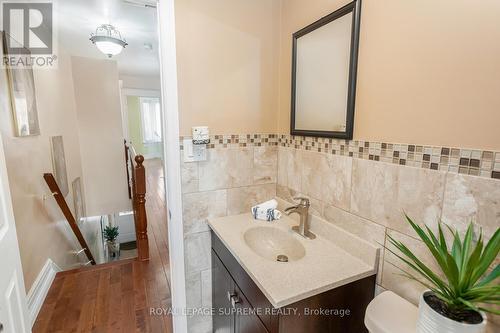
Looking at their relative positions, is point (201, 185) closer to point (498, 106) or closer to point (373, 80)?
point (373, 80)

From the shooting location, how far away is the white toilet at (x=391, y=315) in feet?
2.60

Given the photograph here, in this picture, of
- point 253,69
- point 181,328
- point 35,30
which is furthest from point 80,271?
point 253,69

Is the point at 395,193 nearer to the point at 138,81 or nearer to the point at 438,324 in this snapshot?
the point at 438,324

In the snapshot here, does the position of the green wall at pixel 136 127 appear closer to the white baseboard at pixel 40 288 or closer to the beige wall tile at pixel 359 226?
the white baseboard at pixel 40 288

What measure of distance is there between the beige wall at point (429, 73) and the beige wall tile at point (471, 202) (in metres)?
0.11

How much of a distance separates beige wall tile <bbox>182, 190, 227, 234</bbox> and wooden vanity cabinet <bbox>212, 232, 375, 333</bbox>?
0.88 ft

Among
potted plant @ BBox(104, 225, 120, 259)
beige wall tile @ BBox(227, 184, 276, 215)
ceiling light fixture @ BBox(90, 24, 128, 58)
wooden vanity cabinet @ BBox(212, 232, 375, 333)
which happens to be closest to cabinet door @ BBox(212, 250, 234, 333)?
wooden vanity cabinet @ BBox(212, 232, 375, 333)

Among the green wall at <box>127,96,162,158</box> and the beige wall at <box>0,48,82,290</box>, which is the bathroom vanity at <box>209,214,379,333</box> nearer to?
the beige wall at <box>0,48,82,290</box>

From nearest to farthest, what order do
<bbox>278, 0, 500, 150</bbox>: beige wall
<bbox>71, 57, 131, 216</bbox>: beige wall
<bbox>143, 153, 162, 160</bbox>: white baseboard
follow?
<bbox>278, 0, 500, 150</bbox>: beige wall → <bbox>71, 57, 131, 216</bbox>: beige wall → <bbox>143, 153, 162, 160</bbox>: white baseboard

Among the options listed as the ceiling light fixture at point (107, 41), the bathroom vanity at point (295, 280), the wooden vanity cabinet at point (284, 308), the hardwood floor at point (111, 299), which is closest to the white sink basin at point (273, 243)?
the bathroom vanity at point (295, 280)

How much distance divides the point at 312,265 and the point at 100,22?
3222 mm

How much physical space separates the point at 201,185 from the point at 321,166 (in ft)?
2.42

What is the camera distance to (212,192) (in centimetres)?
156

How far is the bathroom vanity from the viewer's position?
0.92 meters
